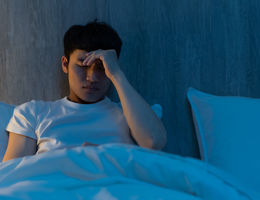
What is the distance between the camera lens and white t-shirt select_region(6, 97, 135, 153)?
116 cm

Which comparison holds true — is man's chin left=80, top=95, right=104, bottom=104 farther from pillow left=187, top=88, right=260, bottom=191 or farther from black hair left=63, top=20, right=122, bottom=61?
pillow left=187, top=88, right=260, bottom=191

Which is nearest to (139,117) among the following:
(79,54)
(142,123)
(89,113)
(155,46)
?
(142,123)

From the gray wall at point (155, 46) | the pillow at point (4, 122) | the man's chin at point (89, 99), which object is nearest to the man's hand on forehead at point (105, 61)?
the man's chin at point (89, 99)

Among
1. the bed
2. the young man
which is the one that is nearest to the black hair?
the young man

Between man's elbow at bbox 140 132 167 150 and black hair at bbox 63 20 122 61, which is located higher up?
black hair at bbox 63 20 122 61

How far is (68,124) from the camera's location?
47.0 inches

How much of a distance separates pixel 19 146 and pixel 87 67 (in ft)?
1.33

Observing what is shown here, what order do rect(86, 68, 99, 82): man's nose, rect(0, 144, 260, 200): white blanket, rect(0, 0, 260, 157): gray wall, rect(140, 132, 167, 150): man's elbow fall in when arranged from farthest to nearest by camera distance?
1. rect(0, 0, 260, 157): gray wall
2. rect(86, 68, 99, 82): man's nose
3. rect(140, 132, 167, 150): man's elbow
4. rect(0, 144, 260, 200): white blanket

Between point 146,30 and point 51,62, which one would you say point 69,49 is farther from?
point 146,30

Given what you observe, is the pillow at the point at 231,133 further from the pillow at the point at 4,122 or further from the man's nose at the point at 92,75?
the pillow at the point at 4,122

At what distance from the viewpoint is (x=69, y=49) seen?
4.29 ft

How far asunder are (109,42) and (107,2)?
1.12ft

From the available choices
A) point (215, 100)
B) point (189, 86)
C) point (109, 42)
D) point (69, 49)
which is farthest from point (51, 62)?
point (215, 100)

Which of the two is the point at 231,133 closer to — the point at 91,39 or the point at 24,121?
the point at 91,39
